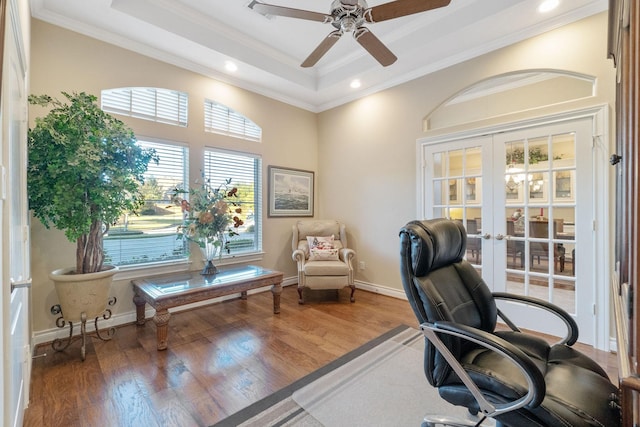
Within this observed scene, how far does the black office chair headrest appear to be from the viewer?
1.40 meters

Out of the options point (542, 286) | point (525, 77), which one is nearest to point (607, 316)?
point (542, 286)

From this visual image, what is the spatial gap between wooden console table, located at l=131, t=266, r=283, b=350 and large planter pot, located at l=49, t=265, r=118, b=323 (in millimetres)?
358

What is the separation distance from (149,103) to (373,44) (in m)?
2.49

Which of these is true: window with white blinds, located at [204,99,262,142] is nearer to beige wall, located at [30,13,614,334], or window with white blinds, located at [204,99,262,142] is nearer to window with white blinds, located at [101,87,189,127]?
beige wall, located at [30,13,614,334]

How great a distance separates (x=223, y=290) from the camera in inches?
112

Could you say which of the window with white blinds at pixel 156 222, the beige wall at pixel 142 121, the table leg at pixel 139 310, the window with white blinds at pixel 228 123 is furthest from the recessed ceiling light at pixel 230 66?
the table leg at pixel 139 310

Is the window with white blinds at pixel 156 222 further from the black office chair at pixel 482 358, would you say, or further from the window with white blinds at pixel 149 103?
the black office chair at pixel 482 358

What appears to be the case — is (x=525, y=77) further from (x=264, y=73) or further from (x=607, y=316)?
(x=264, y=73)

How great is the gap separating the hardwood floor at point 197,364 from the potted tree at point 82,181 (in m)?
0.47

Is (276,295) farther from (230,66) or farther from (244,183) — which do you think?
(230,66)

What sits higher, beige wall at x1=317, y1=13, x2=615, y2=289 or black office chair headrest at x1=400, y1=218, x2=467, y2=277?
beige wall at x1=317, y1=13, x2=615, y2=289

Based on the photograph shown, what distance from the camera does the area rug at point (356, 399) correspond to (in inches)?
64.5

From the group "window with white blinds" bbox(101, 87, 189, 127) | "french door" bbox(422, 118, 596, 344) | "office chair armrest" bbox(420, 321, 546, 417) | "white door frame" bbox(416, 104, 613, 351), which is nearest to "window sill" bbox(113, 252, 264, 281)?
"window with white blinds" bbox(101, 87, 189, 127)

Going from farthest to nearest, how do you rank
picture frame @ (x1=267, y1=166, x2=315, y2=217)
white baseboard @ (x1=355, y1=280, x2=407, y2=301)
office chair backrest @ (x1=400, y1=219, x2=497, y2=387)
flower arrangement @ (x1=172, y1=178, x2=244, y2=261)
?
picture frame @ (x1=267, y1=166, x2=315, y2=217)
white baseboard @ (x1=355, y1=280, x2=407, y2=301)
flower arrangement @ (x1=172, y1=178, x2=244, y2=261)
office chair backrest @ (x1=400, y1=219, x2=497, y2=387)
